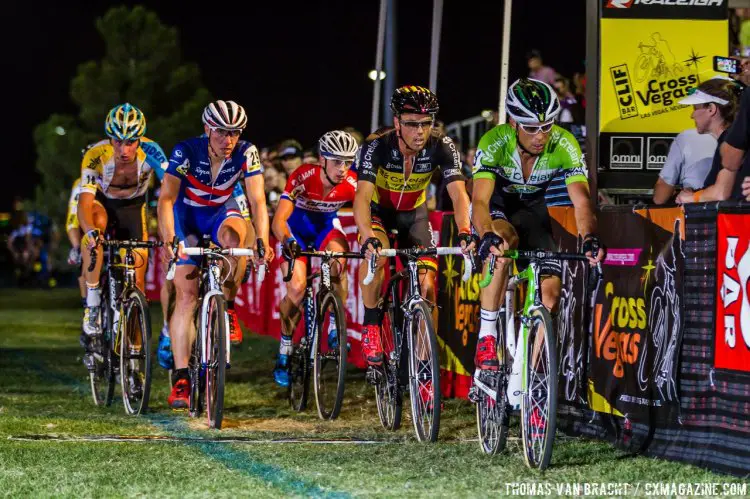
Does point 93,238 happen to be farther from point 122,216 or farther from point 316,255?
point 316,255

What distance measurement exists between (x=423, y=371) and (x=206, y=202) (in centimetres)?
259

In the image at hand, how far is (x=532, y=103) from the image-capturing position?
7.80 meters

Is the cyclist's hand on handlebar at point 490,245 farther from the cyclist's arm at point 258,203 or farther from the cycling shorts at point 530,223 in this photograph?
the cyclist's arm at point 258,203

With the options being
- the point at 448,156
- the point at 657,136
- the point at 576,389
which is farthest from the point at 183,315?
the point at 657,136

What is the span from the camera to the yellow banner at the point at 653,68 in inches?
393

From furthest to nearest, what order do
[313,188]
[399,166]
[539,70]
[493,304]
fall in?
[539,70]
[313,188]
[399,166]
[493,304]

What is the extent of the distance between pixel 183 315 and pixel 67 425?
1.26m

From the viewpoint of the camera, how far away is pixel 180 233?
1038cm

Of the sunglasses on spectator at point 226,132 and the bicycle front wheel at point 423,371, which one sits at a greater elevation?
the sunglasses on spectator at point 226,132

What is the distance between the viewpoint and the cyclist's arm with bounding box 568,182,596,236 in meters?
7.75

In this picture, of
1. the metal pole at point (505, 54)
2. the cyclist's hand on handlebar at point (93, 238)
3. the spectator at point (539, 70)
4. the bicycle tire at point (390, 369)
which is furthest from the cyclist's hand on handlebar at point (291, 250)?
the spectator at point (539, 70)

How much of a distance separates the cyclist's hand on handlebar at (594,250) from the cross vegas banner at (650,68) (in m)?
2.71

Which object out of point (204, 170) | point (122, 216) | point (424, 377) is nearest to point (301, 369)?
point (204, 170)

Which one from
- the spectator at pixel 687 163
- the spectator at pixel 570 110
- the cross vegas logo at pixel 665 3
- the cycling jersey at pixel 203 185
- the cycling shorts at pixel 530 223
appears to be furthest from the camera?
the spectator at pixel 570 110
